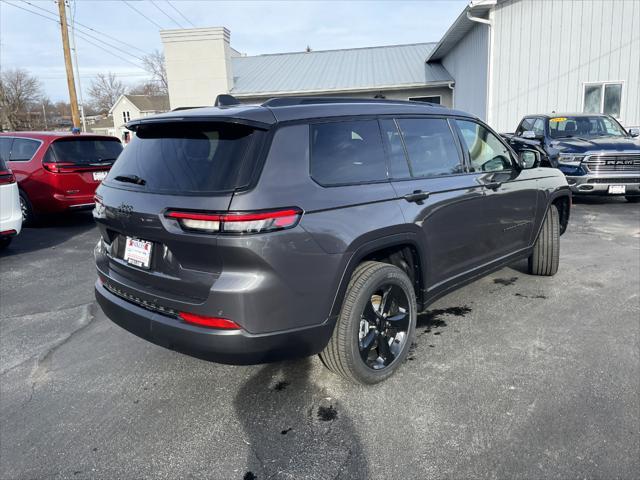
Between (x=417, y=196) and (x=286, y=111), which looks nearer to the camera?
(x=286, y=111)

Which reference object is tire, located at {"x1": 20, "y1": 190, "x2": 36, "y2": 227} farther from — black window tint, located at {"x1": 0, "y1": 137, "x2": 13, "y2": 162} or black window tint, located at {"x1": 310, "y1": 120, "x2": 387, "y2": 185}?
black window tint, located at {"x1": 310, "y1": 120, "x2": 387, "y2": 185}

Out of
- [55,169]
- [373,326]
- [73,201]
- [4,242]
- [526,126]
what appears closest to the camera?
[373,326]

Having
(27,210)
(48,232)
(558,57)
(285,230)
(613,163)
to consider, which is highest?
(558,57)

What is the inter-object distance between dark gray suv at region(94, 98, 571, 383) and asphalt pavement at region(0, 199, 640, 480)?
406mm

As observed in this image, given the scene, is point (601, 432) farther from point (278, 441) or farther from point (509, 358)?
point (278, 441)

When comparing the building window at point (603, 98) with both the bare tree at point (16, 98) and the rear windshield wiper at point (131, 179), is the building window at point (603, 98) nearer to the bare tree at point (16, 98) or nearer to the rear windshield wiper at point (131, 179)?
the rear windshield wiper at point (131, 179)

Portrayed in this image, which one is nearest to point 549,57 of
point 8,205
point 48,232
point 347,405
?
point 48,232

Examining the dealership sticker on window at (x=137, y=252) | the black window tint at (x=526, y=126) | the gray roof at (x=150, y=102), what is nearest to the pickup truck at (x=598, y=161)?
the black window tint at (x=526, y=126)

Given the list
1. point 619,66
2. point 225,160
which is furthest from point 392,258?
point 619,66

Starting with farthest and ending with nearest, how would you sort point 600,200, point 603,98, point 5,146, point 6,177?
point 603,98 → point 600,200 → point 5,146 → point 6,177

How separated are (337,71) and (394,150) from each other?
72.5ft

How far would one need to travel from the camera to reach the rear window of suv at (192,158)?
260cm

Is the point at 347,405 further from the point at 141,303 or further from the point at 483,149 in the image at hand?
the point at 483,149

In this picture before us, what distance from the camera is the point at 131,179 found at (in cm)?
306
